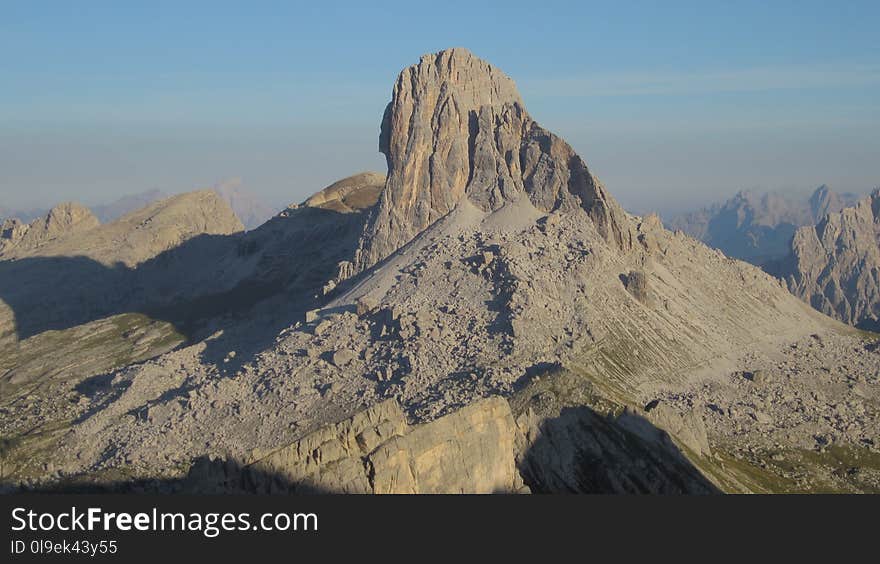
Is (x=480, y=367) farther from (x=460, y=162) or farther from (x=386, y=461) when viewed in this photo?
(x=386, y=461)

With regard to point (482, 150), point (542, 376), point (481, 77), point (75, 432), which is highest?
point (481, 77)

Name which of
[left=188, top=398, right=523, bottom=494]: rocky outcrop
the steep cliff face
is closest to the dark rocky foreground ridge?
[left=188, top=398, right=523, bottom=494]: rocky outcrop

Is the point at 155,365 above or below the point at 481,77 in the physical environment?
below

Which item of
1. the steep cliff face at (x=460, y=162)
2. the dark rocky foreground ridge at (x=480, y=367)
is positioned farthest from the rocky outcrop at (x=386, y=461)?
the steep cliff face at (x=460, y=162)

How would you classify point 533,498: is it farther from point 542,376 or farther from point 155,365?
point 155,365

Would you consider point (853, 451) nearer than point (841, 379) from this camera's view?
Yes

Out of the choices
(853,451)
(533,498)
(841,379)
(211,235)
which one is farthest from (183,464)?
(211,235)

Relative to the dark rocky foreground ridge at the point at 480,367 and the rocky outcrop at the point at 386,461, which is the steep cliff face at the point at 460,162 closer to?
the dark rocky foreground ridge at the point at 480,367

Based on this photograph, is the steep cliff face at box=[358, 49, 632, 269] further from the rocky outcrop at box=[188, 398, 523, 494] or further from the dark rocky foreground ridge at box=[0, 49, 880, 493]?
the rocky outcrop at box=[188, 398, 523, 494]
